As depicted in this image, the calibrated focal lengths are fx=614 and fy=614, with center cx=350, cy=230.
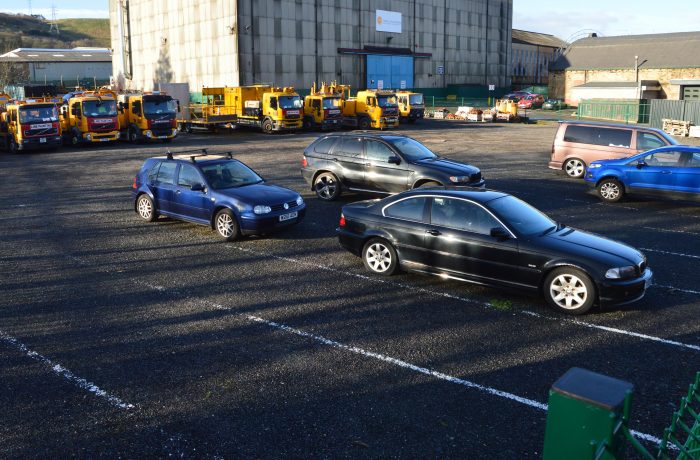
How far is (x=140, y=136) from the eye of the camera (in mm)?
31875

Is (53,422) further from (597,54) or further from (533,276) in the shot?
(597,54)

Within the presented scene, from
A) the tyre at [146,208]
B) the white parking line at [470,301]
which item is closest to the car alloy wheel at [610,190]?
the white parking line at [470,301]

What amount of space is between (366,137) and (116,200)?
23.6 feet

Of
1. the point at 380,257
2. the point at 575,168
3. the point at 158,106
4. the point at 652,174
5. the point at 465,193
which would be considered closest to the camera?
the point at 465,193

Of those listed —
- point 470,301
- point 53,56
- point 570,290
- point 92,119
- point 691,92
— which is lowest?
point 470,301

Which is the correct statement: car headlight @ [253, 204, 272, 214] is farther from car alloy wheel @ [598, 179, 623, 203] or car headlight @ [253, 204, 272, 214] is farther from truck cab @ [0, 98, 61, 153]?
truck cab @ [0, 98, 61, 153]

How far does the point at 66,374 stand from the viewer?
6.73m

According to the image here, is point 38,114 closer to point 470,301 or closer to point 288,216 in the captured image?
point 288,216

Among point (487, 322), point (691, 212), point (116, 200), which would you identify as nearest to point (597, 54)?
point (691, 212)

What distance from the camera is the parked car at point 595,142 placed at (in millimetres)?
17969

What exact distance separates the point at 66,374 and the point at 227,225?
19.7 ft

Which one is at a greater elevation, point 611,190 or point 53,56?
point 53,56

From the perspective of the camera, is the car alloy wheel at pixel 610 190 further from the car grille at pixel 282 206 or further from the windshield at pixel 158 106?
the windshield at pixel 158 106

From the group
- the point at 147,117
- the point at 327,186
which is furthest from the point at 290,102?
the point at 327,186
